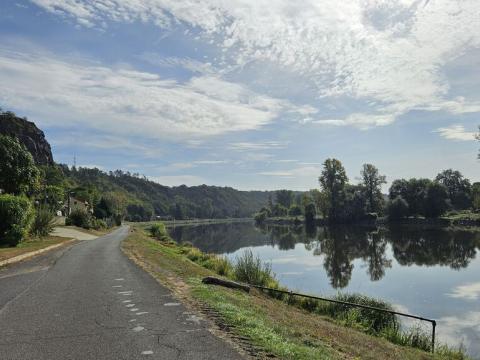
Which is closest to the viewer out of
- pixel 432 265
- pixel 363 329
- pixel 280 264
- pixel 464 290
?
pixel 363 329

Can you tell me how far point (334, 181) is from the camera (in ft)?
351

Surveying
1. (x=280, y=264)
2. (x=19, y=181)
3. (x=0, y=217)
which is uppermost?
(x=19, y=181)

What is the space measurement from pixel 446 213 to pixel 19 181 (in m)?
96.3

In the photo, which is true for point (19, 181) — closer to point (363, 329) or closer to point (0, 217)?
point (0, 217)

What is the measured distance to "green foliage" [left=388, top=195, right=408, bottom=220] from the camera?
10175 centimetres

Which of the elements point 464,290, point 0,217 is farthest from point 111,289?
point 464,290

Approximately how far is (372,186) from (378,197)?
3.53 meters

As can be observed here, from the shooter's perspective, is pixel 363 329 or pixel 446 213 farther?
pixel 446 213

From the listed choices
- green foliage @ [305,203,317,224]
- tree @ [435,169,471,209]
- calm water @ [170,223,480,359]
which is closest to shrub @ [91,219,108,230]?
calm water @ [170,223,480,359]

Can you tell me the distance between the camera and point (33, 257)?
68.9 ft

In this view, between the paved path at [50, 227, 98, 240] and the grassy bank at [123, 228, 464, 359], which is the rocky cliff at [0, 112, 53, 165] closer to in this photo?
the paved path at [50, 227, 98, 240]

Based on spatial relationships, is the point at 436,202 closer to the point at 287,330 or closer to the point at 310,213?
the point at 310,213

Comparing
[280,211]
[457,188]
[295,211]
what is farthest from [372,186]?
[280,211]

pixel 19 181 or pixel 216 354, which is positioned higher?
pixel 19 181
